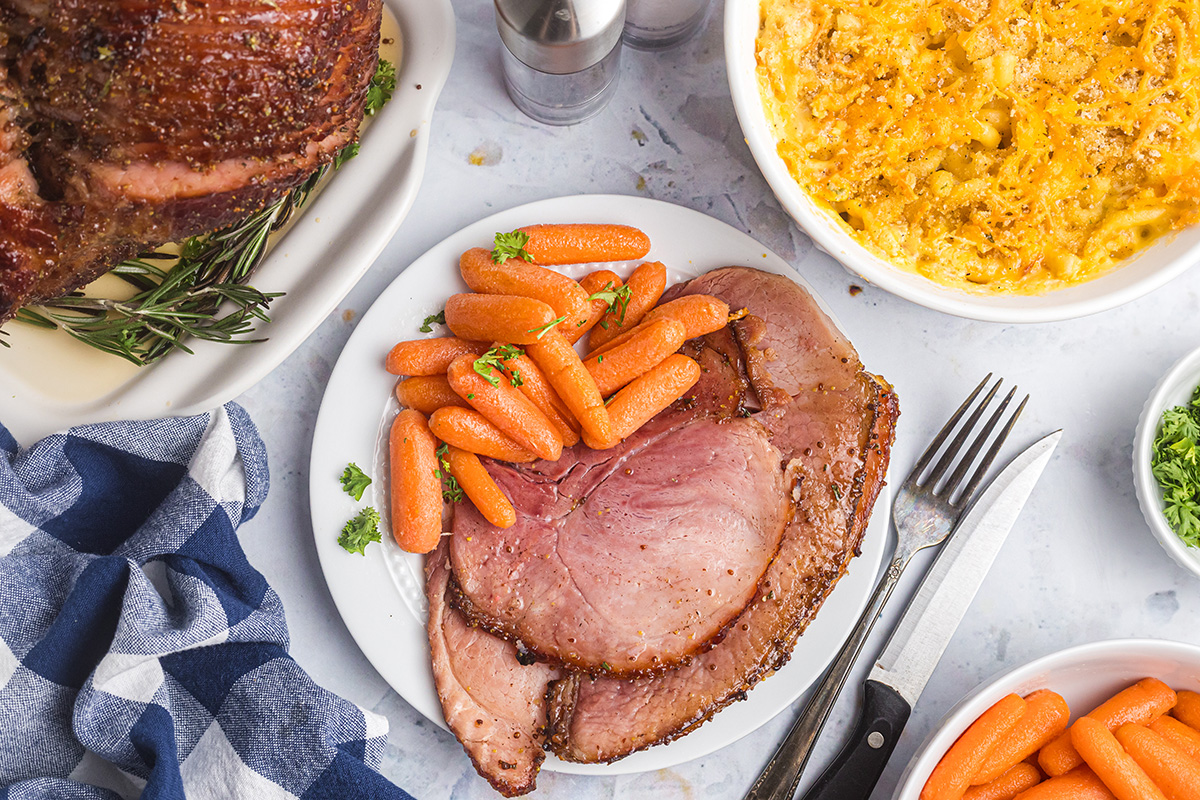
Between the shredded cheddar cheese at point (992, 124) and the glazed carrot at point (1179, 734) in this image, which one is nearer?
the shredded cheddar cheese at point (992, 124)

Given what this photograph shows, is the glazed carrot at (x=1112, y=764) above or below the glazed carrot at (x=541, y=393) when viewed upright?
below

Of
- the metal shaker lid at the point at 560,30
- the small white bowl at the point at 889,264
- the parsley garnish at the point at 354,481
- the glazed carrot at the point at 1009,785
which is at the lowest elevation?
the glazed carrot at the point at 1009,785

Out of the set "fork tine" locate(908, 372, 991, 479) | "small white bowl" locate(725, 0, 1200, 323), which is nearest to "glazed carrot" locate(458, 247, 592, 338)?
"small white bowl" locate(725, 0, 1200, 323)

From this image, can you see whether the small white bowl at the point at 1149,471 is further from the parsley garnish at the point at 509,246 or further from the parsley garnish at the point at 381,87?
the parsley garnish at the point at 381,87

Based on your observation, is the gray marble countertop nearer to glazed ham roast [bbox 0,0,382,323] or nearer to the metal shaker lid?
the metal shaker lid

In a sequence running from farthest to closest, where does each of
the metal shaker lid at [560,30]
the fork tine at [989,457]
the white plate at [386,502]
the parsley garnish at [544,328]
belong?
1. the fork tine at [989,457]
2. the white plate at [386,502]
3. the parsley garnish at [544,328]
4. the metal shaker lid at [560,30]

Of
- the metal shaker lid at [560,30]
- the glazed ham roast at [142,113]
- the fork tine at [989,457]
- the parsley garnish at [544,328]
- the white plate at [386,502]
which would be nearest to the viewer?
the glazed ham roast at [142,113]

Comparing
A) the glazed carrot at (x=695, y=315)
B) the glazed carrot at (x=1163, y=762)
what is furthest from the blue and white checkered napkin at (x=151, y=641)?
the glazed carrot at (x=1163, y=762)

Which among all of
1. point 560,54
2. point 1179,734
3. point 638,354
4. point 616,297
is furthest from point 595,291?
point 1179,734
